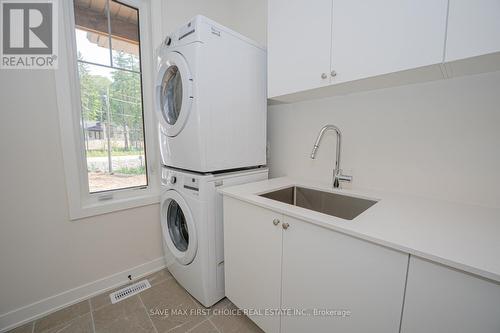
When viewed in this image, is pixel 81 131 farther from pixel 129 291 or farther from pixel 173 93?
pixel 129 291

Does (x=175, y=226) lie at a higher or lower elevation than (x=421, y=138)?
lower

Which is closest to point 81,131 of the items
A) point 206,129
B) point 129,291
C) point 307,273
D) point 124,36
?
point 124,36

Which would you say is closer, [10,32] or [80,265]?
[10,32]

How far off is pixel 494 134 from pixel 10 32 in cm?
266

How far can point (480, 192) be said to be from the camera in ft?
3.18

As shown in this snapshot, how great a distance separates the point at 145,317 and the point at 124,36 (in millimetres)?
2093

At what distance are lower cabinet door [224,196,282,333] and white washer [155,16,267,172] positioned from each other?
38 cm

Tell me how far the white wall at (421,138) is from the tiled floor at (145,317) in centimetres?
119

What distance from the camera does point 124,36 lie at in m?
1.63

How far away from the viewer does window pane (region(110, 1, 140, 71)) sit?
1587 millimetres

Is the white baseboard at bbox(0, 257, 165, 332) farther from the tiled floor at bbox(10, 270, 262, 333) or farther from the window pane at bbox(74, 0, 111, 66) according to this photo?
the window pane at bbox(74, 0, 111, 66)

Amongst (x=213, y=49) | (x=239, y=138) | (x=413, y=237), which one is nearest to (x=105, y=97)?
(x=213, y=49)

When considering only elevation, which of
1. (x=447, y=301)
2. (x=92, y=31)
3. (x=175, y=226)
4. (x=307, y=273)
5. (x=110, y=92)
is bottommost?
(x=175, y=226)

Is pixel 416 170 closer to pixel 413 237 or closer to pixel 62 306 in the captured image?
pixel 413 237
